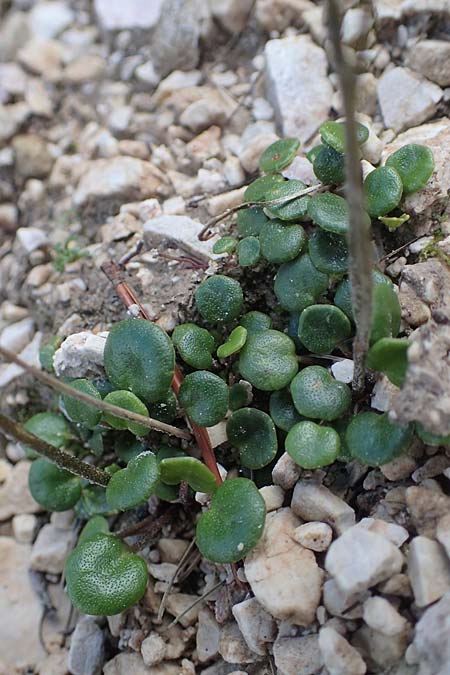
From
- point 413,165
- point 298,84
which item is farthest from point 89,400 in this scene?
point 298,84

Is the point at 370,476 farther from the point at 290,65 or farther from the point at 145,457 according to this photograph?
the point at 290,65

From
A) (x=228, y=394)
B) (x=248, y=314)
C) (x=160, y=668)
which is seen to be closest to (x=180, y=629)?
(x=160, y=668)

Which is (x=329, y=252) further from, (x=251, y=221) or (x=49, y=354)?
(x=49, y=354)

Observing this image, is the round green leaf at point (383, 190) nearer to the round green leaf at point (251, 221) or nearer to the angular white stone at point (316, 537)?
the round green leaf at point (251, 221)

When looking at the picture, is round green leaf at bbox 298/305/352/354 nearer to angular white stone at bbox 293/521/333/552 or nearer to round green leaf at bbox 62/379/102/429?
angular white stone at bbox 293/521/333/552

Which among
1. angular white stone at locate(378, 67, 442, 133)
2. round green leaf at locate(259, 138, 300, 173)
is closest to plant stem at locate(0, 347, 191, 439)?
round green leaf at locate(259, 138, 300, 173)

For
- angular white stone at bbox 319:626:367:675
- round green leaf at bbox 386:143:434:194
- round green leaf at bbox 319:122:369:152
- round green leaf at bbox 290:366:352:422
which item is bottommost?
angular white stone at bbox 319:626:367:675
